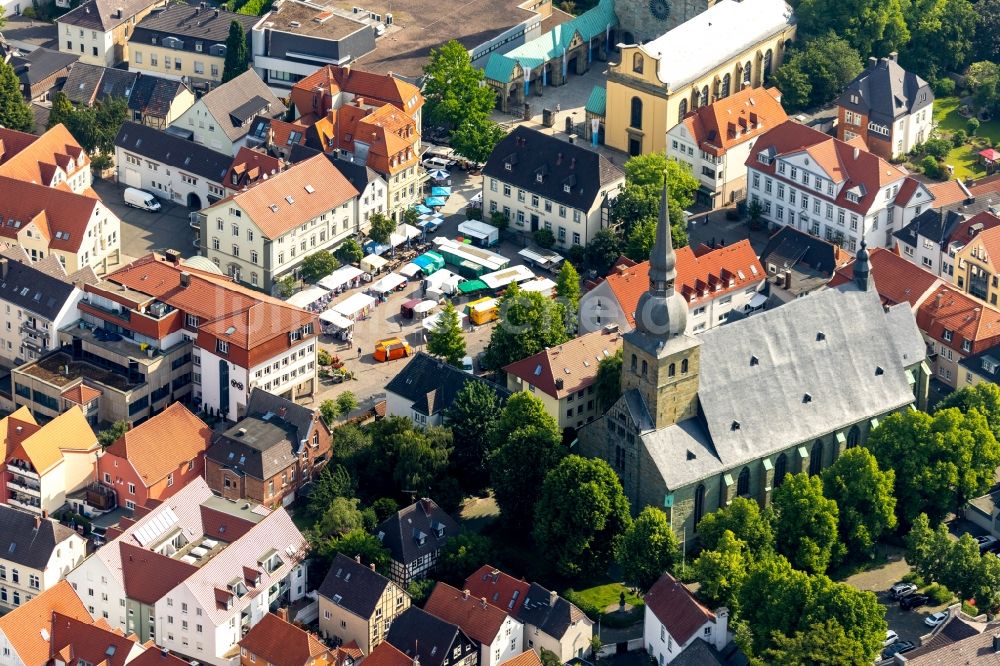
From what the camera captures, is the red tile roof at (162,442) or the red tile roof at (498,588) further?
the red tile roof at (162,442)

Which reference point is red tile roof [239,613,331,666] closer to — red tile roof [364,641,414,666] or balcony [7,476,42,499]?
red tile roof [364,641,414,666]

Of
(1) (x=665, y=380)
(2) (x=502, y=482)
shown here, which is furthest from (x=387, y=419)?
(1) (x=665, y=380)

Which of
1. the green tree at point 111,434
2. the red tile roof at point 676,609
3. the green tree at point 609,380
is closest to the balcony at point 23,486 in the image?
the green tree at point 111,434

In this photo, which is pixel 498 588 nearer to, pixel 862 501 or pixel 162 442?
pixel 862 501

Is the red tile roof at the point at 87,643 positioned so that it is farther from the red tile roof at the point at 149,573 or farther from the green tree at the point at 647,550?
the green tree at the point at 647,550

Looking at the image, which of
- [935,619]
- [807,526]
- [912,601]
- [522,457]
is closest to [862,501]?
[807,526]
